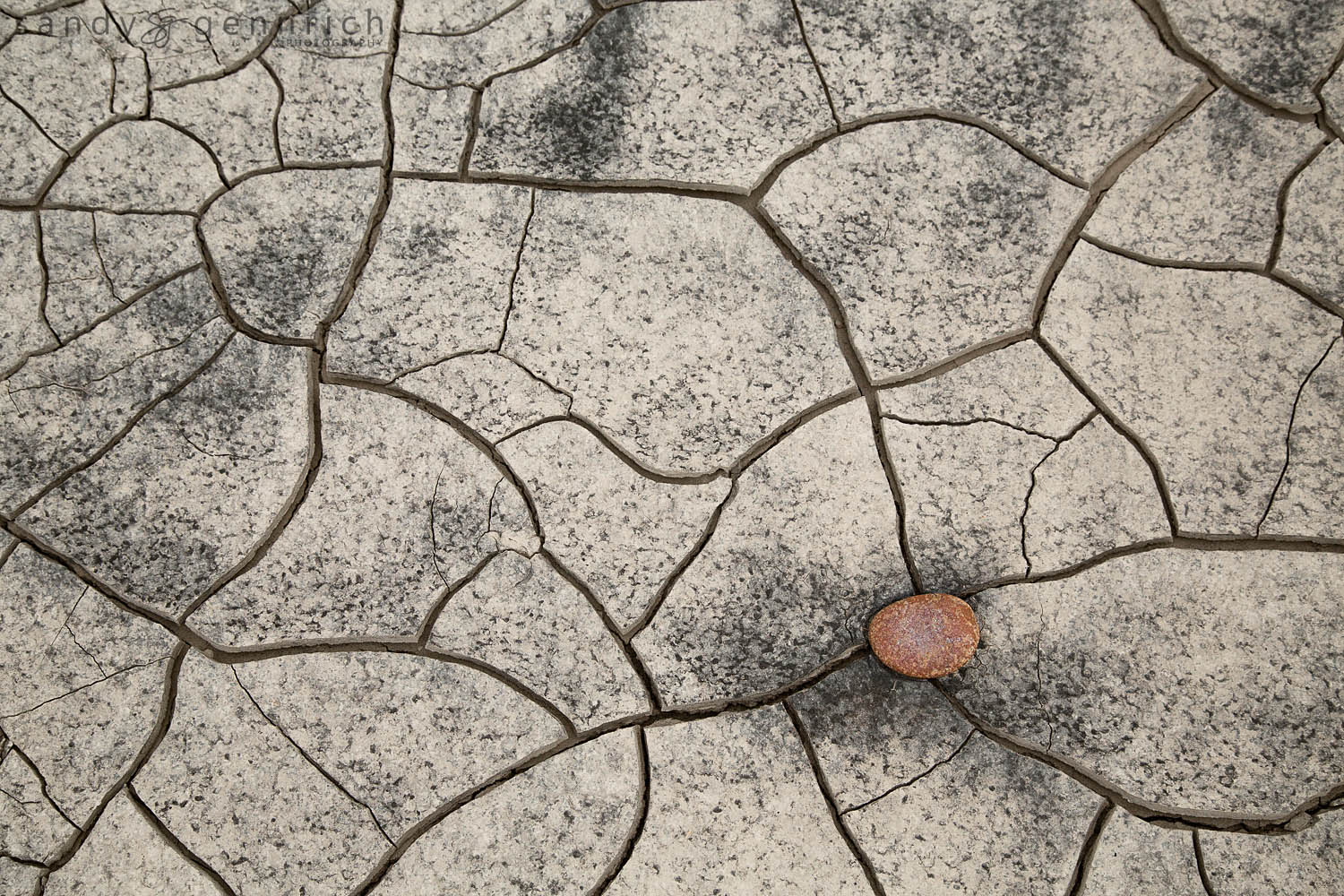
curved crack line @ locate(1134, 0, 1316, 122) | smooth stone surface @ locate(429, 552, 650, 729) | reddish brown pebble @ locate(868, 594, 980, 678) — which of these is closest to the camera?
reddish brown pebble @ locate(868, 594, 980, 678)

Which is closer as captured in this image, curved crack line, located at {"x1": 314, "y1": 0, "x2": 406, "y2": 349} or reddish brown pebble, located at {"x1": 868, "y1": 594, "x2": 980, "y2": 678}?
reddish brown pebble, located at {"x1": 868, "y1": 594, "x2": 980, "y2": 678}

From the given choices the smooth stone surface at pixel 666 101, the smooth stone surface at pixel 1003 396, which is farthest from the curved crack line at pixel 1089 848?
the smooth stone surface at pixel 666 101

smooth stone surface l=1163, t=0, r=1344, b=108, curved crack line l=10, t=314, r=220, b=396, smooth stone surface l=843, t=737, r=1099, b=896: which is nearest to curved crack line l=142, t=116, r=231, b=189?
curved crack line l=10, t=314, r=220, b=396

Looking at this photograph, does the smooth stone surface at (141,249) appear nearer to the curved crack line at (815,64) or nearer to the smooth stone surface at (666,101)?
the smooth stone surface at (666,101)

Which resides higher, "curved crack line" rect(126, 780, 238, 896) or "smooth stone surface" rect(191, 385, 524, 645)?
"smooth stone surface" rect(191, 385, 524, 645)

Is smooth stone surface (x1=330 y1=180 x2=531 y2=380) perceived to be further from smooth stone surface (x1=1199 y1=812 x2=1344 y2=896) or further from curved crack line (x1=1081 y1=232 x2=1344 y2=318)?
smooth stone surface (x1=1199 y1=812 x2=1344 y2=896)
